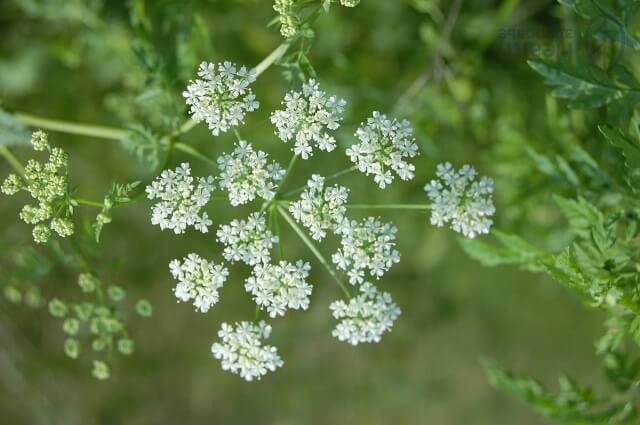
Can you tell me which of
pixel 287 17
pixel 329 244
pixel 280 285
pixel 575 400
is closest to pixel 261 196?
pixel 280 285

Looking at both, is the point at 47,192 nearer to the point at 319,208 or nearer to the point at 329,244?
the point at 319,208

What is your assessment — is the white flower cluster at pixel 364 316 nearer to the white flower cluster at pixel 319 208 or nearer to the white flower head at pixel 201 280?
the white flower cluster at pixel 319 208

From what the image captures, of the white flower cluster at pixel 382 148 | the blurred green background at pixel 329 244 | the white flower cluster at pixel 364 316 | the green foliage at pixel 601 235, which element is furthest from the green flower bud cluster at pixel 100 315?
the green foliage at pixel 601 235

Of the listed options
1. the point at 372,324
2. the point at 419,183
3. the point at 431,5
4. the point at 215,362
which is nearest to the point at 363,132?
the point at 372,324

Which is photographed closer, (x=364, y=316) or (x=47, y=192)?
(x=47, y=192)

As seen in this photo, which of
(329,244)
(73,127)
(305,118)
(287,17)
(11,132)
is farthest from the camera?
(329,244)

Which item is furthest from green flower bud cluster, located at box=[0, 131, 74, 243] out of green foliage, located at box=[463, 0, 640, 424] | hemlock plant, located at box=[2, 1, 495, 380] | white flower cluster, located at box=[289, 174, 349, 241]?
green foliage, located at box=[463, 0, 640, 424]
